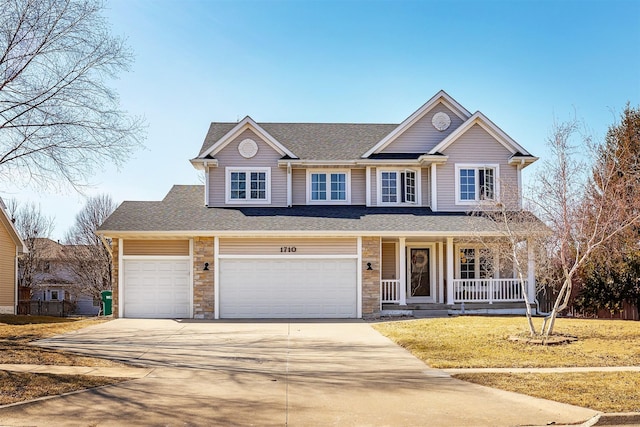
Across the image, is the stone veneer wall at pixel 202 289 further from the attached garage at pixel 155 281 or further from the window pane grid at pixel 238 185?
the window pane grid at pixel 238 185

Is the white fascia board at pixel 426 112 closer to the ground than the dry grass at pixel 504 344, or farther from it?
farther from it

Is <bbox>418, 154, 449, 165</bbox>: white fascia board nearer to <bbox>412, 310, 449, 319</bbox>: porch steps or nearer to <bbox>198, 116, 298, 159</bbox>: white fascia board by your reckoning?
<bbox>198, 116, 298, 159</bbox>: white fascia board

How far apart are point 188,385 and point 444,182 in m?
16.4

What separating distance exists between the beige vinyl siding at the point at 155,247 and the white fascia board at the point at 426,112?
8.63 meters

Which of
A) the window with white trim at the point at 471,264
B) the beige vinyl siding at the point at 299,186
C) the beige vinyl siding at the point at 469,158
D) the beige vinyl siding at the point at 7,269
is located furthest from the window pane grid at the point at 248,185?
the beige vinyl siding at the point at 7,269

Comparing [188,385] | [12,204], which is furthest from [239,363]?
[12,204]

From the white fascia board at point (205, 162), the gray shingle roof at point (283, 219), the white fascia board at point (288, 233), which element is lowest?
the white fascia board at point (288, 233)

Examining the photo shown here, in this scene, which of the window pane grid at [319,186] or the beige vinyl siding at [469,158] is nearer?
the beige vinyl siding at [469,158]

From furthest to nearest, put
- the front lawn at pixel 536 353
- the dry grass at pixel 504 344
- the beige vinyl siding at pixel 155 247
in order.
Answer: the beige vinyl siding at pixel 155 247 → the dry grass at pixel 504 344 → the front lawn at pixel 536 353

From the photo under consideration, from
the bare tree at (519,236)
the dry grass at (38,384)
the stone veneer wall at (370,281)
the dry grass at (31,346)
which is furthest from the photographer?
the stone veneer wall at (370,281)

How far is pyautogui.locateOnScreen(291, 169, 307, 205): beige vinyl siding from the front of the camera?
2484 cm

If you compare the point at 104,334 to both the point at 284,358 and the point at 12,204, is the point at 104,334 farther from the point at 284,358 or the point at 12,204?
the point at 12,204

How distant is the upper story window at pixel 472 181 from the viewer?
79.7 feet

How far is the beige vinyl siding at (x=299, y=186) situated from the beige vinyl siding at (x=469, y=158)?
17.7 ft
